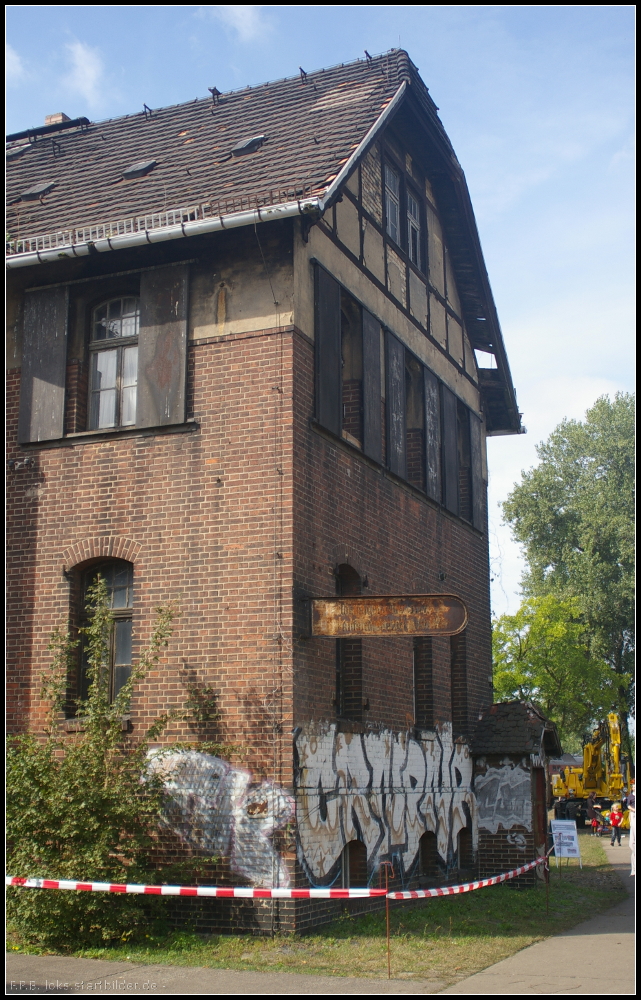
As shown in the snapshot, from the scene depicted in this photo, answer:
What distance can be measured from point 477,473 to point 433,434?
2.88m

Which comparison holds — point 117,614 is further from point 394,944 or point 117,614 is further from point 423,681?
point 423,681

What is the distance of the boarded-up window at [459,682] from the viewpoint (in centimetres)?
1750

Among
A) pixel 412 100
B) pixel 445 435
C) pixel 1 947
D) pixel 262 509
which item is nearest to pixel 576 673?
pixel 445 435

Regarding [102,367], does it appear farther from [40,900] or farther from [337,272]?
[40,900]

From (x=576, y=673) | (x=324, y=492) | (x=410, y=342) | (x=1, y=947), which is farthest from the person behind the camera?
(x=576, y=673)

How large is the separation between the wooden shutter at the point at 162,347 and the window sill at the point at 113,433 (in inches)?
2.7

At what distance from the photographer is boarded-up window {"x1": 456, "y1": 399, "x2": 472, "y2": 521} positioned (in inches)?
747

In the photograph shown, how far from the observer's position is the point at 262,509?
1159cm

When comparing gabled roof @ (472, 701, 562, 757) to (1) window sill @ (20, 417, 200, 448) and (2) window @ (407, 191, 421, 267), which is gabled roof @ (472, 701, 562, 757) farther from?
(1) window sill @ (20, 417, 200, 448)

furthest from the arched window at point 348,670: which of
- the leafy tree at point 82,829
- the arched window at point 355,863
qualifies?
the leafy tree at point 82,829

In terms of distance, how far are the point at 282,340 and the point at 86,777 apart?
5.19 m

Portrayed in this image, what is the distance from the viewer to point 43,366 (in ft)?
42.7

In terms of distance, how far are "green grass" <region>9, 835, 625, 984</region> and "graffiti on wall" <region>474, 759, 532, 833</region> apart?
2.26 meters

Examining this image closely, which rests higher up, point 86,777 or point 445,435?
point 445,435
